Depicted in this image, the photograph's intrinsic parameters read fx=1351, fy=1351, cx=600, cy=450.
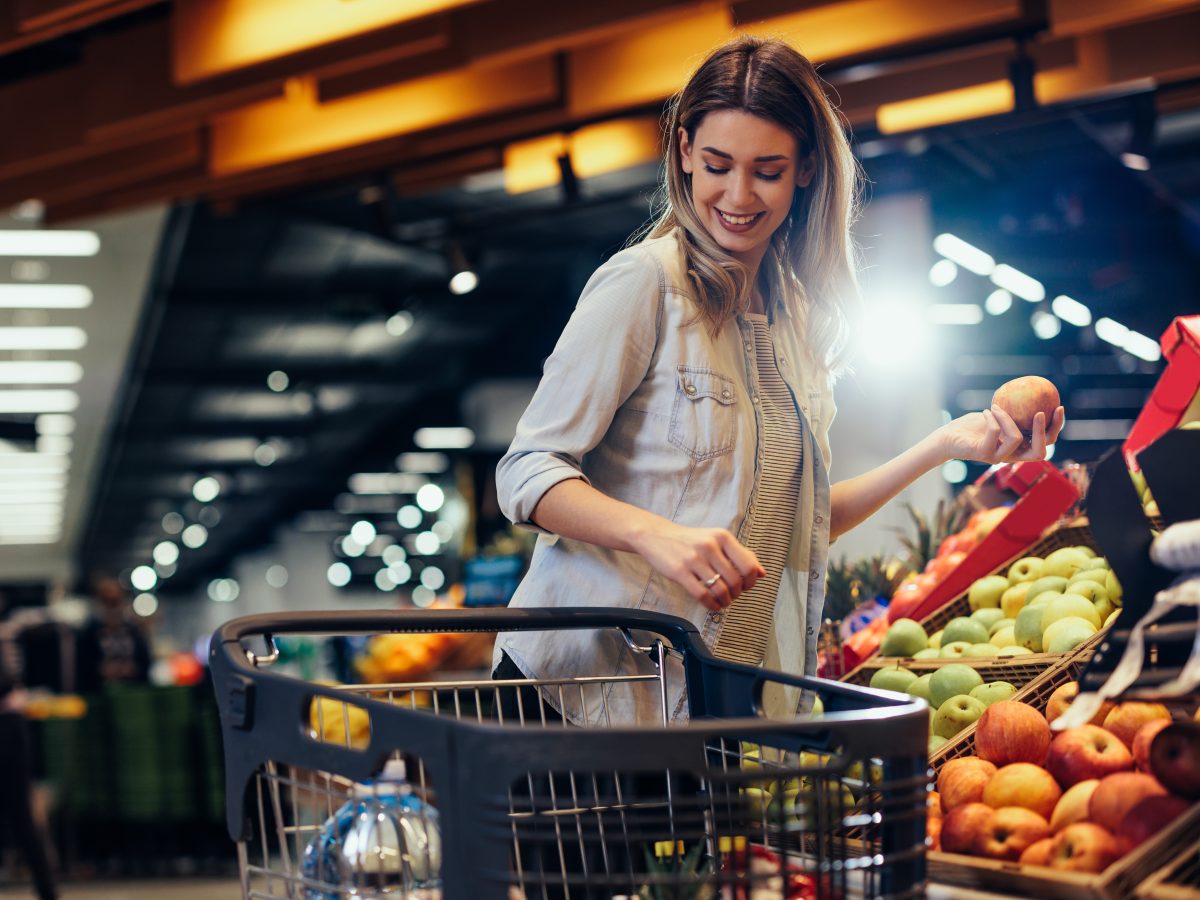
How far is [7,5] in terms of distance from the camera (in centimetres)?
588

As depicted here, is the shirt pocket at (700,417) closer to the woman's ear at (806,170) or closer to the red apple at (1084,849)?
the woman's ear at (806,170)

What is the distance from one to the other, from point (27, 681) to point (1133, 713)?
1046 centimetres

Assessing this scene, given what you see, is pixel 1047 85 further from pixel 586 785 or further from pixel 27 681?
→ pixel 27 681

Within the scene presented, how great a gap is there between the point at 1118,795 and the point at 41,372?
13.7 metres

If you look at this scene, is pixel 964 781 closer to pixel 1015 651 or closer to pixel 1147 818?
pixel 1147 818

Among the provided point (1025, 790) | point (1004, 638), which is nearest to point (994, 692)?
point (1004, 638)

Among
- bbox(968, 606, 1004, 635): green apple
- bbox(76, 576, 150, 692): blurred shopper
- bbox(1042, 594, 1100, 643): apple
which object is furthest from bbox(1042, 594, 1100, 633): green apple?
bbox(76, 576, 150, 692): blurred shopper

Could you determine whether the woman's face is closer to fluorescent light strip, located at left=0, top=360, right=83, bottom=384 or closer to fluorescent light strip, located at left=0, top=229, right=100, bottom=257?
fluorescent light strip, located at left=0, top=229, right=100, bottom=257

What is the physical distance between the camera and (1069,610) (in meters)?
2.03

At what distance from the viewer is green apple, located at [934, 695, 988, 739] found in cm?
185

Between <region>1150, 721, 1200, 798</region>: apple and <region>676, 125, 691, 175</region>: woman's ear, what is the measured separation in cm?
90

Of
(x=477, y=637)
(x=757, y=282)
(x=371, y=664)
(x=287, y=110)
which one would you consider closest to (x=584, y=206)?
(x=287, y=110)

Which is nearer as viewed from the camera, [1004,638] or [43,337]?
[1004,638]

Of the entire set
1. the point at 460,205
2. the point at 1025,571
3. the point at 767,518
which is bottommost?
the point at 1025,571
